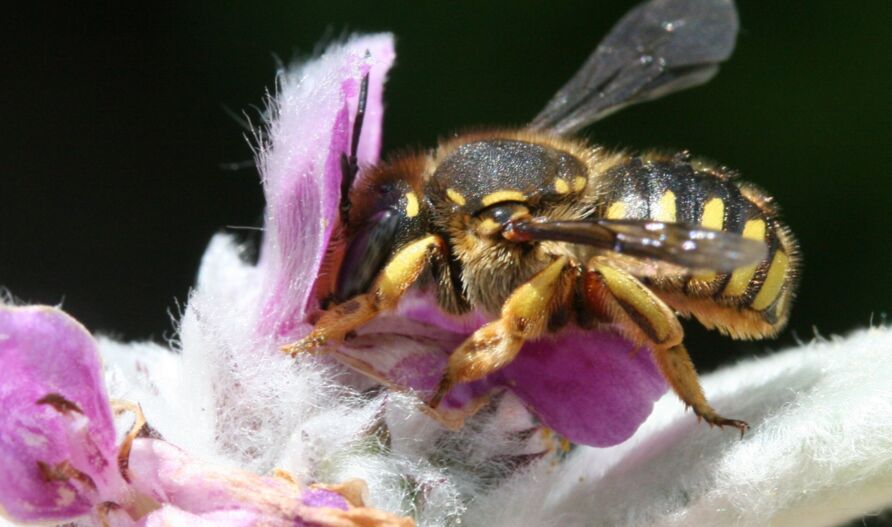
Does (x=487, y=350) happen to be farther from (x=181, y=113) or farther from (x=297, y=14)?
(x=181, y=113)

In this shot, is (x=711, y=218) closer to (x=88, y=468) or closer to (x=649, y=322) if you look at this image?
(x=649, y=322)

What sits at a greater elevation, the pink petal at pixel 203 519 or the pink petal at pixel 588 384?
the pink petal at pixel 203 519

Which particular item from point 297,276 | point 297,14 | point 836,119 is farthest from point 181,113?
point 297,276

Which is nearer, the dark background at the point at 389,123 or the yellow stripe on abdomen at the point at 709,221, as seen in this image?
the yellow stripe on abdomen at the point at 709,221

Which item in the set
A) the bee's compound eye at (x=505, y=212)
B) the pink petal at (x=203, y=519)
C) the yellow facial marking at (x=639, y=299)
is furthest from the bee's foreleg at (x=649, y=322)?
the pink petal at (x=203, y=519)

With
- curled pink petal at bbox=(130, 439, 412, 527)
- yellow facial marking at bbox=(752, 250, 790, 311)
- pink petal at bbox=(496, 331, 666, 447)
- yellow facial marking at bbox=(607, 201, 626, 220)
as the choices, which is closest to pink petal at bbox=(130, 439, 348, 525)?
curled pink petal at bbox=(130, 439, 412, 527)

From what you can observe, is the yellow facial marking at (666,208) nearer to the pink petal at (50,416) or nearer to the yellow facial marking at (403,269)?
the yellow facial marking at (403,269)

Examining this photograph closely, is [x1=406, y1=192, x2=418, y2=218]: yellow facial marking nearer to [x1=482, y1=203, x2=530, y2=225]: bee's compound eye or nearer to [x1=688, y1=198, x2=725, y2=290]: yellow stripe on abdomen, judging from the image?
[x1=482, y1=203, x2=530, y2=225]: bee's compound eye

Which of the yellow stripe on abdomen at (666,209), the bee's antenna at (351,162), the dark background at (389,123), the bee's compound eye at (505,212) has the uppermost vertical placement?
the bee's antenna at (351,162)
